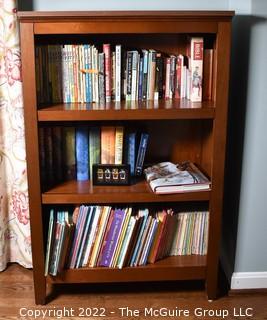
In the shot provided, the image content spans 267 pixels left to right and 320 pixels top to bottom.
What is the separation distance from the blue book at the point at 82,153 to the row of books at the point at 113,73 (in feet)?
0.46

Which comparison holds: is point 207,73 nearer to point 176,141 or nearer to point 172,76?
point 172,76

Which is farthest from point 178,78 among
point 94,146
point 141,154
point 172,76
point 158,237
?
point 158,237

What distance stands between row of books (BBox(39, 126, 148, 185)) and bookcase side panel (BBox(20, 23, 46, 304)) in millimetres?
117

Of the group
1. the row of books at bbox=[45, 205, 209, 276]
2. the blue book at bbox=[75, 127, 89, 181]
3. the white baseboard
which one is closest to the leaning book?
the row of books at bbox=[45, 205, 209, 276]

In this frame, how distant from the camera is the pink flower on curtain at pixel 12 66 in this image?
196 cm

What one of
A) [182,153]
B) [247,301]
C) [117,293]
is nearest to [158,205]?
[182,153]

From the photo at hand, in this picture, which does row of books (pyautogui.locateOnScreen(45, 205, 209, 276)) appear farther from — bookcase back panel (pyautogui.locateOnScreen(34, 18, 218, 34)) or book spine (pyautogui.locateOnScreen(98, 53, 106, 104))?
bookcase back panel (pyautogui.locateOnScreen(34, 18, 218, 34))

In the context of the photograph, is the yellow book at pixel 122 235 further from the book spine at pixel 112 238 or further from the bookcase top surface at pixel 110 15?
the bookcase top surface at pixel 110 15

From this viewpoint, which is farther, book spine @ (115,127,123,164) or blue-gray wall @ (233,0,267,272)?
book spine @ (115,127,123,164)

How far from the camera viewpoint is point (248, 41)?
184 cm

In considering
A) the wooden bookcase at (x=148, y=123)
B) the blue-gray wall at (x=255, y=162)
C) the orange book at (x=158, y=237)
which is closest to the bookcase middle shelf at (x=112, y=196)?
the wooden bookcase at (x=148, y=123)

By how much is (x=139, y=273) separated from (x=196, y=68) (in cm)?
91

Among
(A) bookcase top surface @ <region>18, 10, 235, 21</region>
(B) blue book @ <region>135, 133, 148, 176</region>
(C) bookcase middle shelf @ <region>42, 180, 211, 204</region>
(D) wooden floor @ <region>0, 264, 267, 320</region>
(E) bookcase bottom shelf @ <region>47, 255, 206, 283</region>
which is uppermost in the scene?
(A) bookcase top surface @ <region>18, 10, 235, 21</region>

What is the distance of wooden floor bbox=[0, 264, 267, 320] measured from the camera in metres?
1.91
